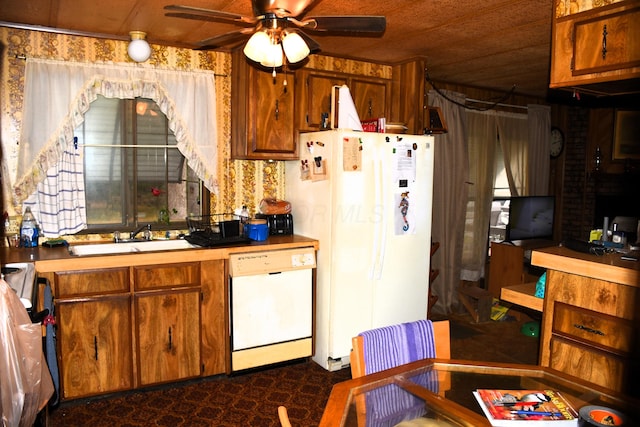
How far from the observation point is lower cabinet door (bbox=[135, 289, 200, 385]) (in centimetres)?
314

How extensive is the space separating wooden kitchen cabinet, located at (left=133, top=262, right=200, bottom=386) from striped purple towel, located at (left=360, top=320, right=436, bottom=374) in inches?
67.3

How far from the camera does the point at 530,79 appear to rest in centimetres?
494

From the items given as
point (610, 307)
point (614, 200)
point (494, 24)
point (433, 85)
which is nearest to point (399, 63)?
point (433, 85)

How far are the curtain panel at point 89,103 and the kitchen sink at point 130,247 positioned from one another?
48cm

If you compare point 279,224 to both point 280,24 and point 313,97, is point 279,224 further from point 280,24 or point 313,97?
point 280,24

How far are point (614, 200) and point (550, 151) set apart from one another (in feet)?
3.04

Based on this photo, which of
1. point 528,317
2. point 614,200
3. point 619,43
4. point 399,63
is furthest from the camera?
point 614,200

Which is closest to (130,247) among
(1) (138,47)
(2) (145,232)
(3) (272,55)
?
(2) (145,232)

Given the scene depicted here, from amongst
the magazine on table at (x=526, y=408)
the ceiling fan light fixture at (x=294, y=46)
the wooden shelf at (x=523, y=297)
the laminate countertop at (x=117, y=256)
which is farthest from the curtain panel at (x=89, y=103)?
the magazine on table at (x=526, y=408)

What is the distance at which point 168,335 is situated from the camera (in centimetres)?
322

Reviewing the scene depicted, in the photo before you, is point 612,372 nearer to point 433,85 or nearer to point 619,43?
point 619,43

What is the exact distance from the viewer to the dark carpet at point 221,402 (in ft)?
9.37

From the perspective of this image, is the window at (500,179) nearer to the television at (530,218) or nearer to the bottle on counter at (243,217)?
the television at (530,218)

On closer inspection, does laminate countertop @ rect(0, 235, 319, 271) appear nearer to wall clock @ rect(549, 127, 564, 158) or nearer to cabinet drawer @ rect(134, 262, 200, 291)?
cabinet drawer @ rect(134, 262, 200, 291)
